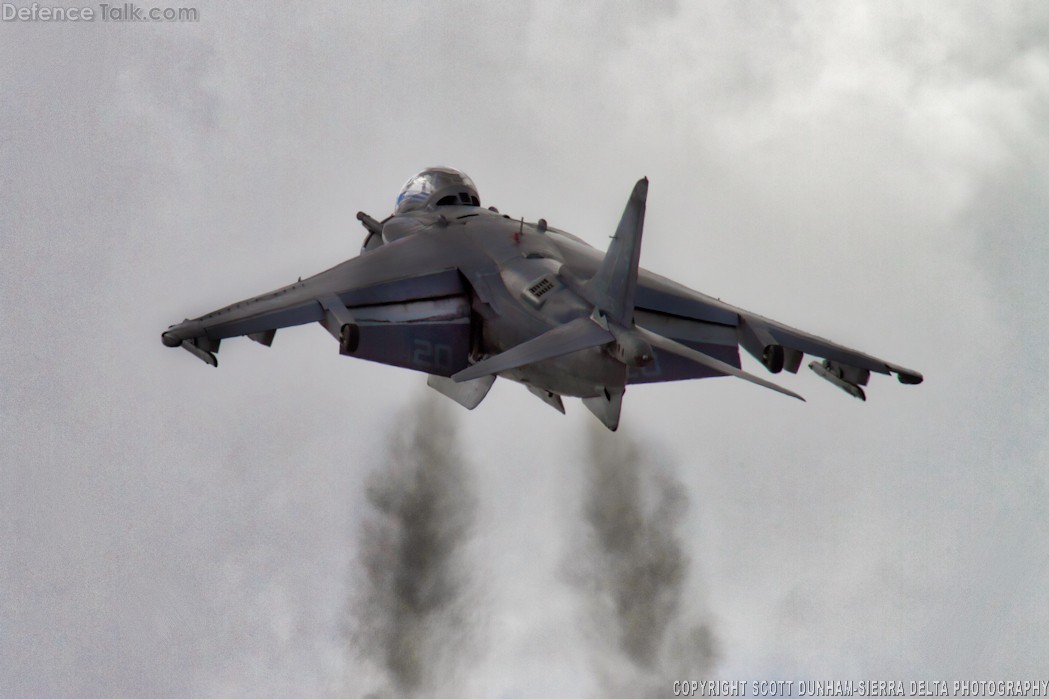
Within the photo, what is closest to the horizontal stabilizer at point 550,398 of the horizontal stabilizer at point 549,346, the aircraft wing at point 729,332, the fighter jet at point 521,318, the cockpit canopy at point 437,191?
the fighter jet at point 521,318

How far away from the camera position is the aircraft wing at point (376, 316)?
102 feet

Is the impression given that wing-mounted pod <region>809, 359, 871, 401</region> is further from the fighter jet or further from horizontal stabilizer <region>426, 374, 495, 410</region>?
horizontal stabilizer <region>426, 374, 495, 410</region>

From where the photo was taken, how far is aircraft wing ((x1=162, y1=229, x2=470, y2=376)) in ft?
102

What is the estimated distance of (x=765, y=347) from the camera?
3278 cm

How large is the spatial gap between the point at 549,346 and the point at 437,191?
9.33 m

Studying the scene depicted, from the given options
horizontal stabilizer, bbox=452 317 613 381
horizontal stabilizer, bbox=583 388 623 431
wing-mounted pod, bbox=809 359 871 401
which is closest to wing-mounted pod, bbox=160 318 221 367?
horizontal stabilizer, bbox=452 317 613 381

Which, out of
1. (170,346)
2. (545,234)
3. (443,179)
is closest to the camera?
(170,346)

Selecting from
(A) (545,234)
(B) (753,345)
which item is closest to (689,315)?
(B) (753,345)

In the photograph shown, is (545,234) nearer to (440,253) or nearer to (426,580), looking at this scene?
(440,253)

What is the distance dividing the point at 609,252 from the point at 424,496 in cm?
1157

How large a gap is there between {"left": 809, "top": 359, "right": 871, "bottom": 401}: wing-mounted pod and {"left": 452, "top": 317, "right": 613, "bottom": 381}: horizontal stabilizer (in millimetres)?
8178

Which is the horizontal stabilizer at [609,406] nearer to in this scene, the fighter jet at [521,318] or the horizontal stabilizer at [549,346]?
the fighter jet at [521,318]

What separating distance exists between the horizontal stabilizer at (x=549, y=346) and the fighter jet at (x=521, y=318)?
3cm

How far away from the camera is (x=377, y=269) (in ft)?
106
